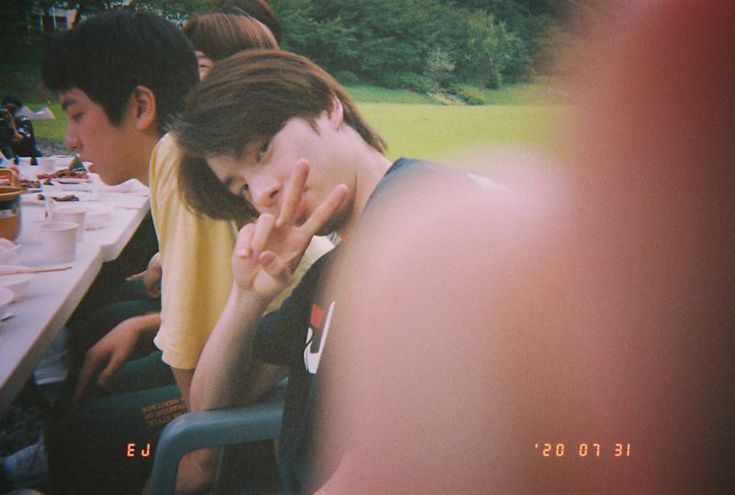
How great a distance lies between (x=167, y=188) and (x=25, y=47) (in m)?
0.44

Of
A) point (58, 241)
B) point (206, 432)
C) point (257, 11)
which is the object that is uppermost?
point (257, 11)

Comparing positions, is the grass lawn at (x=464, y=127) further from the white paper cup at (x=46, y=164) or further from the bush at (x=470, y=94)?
the white paper cup at (x=46, y=164)

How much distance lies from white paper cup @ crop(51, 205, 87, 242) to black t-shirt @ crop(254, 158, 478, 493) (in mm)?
538

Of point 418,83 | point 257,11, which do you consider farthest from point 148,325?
point 418,83

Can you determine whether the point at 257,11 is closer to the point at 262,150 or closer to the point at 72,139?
the point at 262,150

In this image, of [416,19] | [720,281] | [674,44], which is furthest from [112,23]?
[720,281]

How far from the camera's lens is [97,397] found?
4.21 feet

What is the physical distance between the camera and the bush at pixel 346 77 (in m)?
1.19

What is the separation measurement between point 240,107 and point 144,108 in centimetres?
22

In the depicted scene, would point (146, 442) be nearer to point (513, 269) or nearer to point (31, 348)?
point (31, 348)

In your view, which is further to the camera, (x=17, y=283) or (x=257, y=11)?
(x=257, y=11)

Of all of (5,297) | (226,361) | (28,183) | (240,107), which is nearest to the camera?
(5,297)

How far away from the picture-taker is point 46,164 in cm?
125

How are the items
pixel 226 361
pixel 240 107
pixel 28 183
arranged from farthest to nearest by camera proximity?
pixel 28 183 → pixel 226 361 → pixel 240 107
